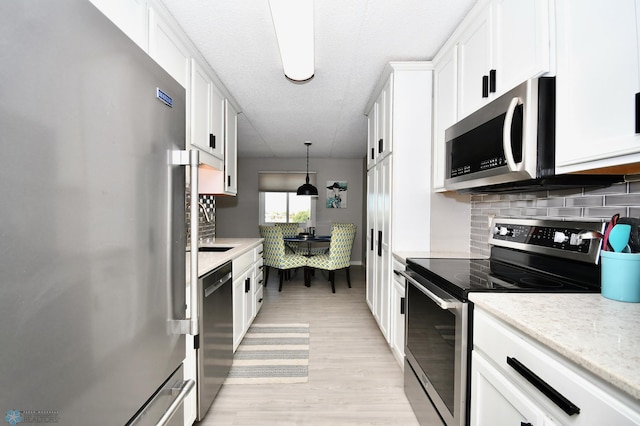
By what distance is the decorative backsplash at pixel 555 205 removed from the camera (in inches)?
47.6

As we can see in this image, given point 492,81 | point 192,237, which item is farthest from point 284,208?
point 192,237

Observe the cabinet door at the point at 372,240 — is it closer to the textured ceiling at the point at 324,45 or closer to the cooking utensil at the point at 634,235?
the textured ceiling at the point at 324,45

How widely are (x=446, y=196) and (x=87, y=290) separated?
233 centimetres

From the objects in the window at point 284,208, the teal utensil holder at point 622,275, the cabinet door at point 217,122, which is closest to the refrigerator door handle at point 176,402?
the teal utensil holder at point 622,275

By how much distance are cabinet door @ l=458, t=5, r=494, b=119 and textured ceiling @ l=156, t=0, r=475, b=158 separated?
0.16 meters

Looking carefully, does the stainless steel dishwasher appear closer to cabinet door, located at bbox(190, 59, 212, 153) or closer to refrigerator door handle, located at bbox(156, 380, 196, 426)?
refrigerator door handle, located at bbox(156, 380, 196, 426)

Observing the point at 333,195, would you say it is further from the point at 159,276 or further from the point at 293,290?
the point at 159,276

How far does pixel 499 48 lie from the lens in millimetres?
A: 1515

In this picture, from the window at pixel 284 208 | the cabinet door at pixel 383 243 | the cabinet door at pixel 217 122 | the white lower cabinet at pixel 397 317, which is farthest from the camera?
the window at pixel 284 208

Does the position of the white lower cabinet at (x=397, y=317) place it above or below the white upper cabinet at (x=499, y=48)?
below

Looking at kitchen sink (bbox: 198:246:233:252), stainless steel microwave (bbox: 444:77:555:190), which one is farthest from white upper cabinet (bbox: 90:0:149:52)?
stainless steel microwave (bbox: 444:77:555:190)

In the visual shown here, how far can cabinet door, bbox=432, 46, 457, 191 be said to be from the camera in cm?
203

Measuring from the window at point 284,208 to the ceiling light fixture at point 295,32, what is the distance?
4526 mm

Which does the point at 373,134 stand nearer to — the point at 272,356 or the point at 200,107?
the point at 200,107
